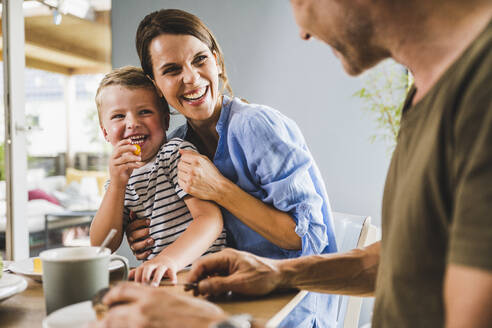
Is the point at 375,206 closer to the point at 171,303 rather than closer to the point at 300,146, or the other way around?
the point at 300,146

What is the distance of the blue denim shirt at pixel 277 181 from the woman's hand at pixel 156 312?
690mm

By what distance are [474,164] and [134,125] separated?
3.98 feet

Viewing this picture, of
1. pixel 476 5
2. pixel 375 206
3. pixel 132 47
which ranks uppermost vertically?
pixel 132 47

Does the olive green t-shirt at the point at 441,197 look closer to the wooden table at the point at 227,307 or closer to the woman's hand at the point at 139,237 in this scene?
the wooden table at the point at 227,307

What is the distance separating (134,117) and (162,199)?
30 centimetres

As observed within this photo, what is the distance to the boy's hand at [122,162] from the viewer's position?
1.36 m

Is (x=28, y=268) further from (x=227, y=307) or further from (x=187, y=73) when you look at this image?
(x=187, y=73)

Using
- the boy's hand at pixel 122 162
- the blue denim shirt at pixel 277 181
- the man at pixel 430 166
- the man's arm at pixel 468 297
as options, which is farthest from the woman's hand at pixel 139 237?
the man's arm at pixel 468 297

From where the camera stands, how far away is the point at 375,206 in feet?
10.0

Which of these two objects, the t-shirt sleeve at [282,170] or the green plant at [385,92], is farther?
the green plant at [385,92]

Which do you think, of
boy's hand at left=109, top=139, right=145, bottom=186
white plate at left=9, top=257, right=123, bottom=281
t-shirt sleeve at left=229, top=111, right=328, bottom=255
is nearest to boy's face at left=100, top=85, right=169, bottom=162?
boy's hand at left=109, top=139, right=145, bottom=186

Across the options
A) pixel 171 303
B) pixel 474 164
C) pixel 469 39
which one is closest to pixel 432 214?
→ pixel 474 164

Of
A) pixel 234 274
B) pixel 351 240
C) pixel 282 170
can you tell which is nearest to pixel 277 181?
pixel 282 170

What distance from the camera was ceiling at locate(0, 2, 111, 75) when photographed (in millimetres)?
3184
